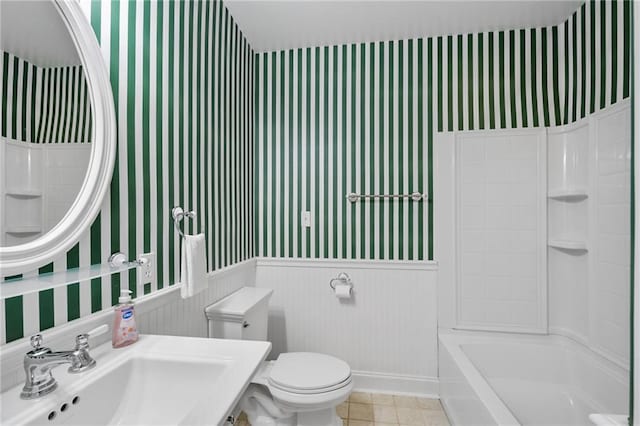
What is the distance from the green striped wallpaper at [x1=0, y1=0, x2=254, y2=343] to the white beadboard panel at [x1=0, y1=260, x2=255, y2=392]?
38 mm

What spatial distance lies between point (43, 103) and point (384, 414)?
223 cm

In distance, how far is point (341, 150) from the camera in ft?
7.85

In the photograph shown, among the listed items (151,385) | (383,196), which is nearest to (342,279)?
(383,196)

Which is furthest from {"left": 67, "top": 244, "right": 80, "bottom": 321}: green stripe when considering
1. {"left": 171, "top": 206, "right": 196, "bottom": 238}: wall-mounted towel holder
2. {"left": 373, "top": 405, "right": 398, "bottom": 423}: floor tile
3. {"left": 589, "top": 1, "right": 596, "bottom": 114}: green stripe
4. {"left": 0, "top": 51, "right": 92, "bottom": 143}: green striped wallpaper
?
{"left": 589, "top": 1, "right": 596, "bottom": 114}: green stripe

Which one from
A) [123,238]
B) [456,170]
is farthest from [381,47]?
[123,238]

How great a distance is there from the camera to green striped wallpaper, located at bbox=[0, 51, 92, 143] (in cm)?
86

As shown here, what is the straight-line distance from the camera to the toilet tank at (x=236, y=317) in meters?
1.72

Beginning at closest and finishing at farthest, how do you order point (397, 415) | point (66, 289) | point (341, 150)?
point (66, 289) → point (397, 415) → point (341, 150)

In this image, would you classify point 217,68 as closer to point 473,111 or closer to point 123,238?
point 123,238

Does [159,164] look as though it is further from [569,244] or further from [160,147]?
[569,244]

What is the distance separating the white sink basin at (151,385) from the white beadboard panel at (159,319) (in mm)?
64

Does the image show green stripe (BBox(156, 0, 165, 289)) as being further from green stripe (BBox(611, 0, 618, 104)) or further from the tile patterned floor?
green stripe (BBox(611, 0, 618, 104))

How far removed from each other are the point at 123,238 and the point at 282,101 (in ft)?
5.30

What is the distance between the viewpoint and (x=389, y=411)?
6.84 feet
